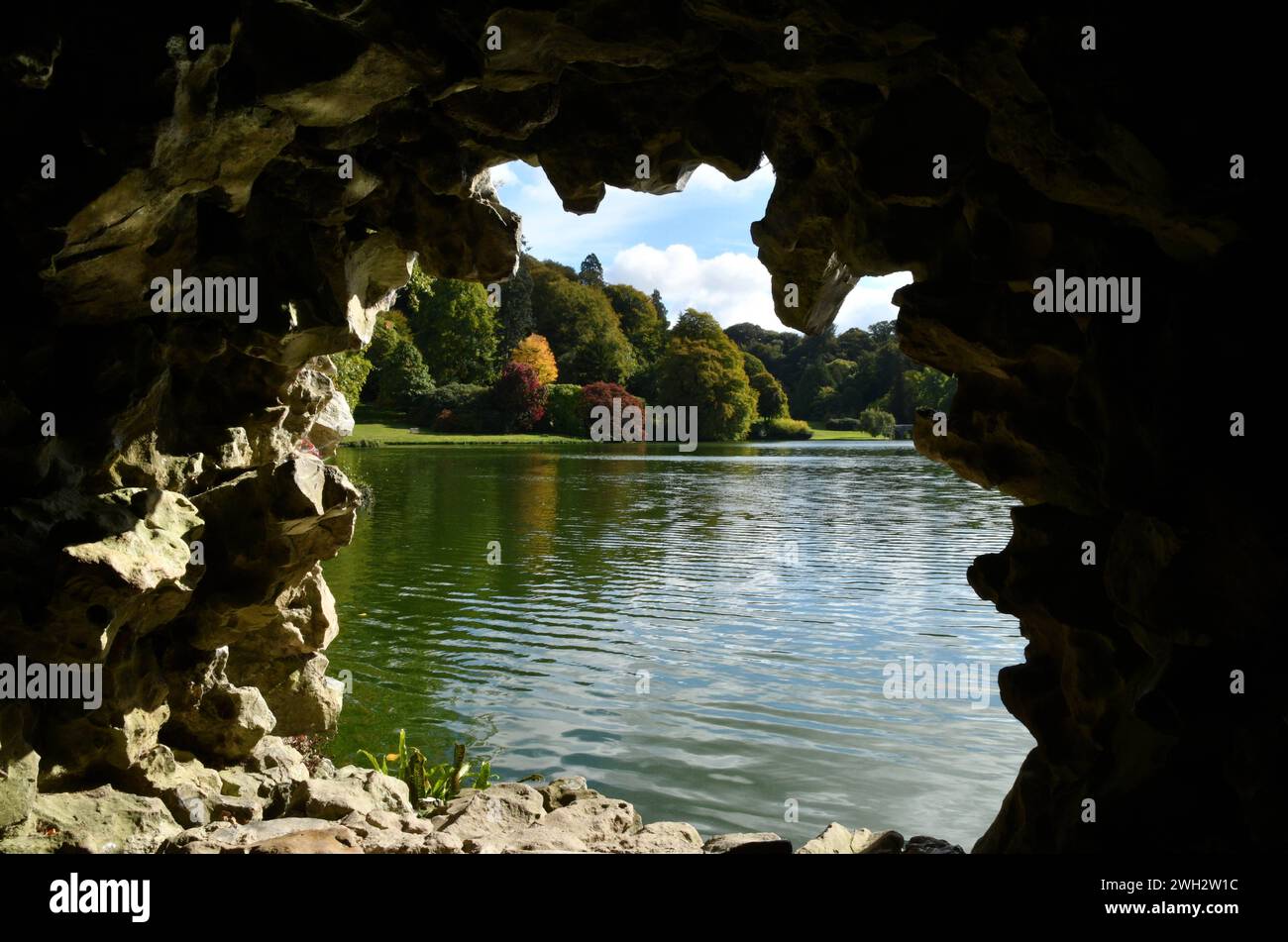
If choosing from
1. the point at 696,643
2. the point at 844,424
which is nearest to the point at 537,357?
the point at 844,424

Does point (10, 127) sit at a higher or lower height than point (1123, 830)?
higher

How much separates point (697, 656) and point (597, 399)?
57631 millimetres

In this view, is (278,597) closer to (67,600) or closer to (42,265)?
(67,600)

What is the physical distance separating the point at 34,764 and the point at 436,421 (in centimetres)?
6303

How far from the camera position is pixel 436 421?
2653 inches

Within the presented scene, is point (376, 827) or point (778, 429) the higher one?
point (778, 429)

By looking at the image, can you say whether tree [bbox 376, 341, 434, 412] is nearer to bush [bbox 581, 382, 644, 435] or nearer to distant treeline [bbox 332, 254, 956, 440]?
distant treeline [bbox 332, 254, 956, 440]

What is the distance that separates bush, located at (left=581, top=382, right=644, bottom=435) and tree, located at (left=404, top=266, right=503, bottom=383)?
7.16 m

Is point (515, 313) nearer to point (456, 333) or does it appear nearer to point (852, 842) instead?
point (456, 333)

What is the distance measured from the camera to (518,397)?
6819 centimetres

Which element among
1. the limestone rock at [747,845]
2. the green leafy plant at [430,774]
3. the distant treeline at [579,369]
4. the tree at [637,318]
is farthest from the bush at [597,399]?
the limestone rock at [747,845]

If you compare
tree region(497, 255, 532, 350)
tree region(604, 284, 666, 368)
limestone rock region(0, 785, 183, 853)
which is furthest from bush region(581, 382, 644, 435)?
limestone rock region(0, 785, 183, 853)

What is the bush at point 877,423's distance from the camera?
83.2 m
